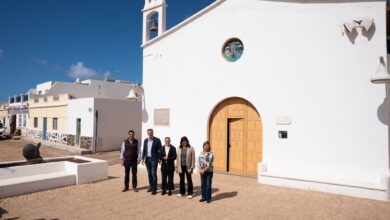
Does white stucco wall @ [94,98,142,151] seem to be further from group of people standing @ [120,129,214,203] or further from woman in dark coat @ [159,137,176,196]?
woman in dark coat @ [159,137,176,196]

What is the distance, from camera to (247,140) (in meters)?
9.10

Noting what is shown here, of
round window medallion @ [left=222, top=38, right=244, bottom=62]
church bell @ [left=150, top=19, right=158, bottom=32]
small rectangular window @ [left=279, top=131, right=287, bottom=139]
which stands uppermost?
church bell @ [left=150, top=19, right=158, bottom=32]

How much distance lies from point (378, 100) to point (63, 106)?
1877 centimetres

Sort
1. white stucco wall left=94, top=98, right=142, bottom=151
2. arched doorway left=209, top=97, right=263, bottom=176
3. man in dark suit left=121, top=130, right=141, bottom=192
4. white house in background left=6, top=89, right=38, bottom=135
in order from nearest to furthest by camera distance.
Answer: man in dark suit left=121, top=130, right=141, bottom=192 < arched doorway left=209, top=97, right=263, bottom=176 < white stucco wall left=94, top=98, right=142, bottom=151 < white house in background left=6, top=89, right=38, bottom=135

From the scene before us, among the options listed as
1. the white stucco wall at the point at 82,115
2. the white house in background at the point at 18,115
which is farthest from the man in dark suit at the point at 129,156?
the white house in background at the point at 18,115

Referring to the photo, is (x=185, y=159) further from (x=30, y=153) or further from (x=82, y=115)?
(x=82, y=115)

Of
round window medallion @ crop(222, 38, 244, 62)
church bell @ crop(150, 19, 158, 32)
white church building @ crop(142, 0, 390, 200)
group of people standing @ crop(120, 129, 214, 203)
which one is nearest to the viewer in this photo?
group of people standing @ crop(120, 129, 214, 203)

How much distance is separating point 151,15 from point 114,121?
808cm

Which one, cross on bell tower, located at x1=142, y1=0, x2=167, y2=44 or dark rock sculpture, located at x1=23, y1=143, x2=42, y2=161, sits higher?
cross on bell tower, located at x1=142, y1=0, x2=167, y2=44

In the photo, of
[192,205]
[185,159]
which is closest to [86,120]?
[185,159]

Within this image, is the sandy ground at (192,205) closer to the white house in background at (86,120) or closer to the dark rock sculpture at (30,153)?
the dark rock sculpture at (30,153)

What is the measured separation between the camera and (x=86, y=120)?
16.8m

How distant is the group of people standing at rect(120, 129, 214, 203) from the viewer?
21.0 feet

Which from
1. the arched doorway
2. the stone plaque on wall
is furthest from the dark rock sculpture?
the arched doorway
